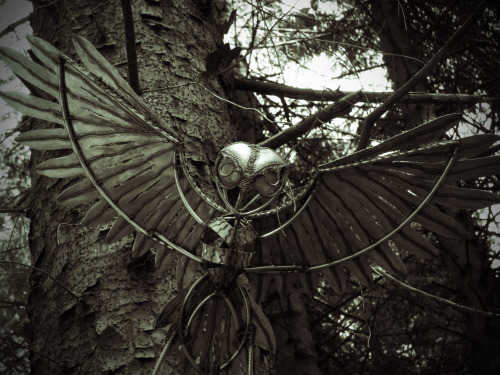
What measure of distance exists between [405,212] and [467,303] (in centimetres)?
161

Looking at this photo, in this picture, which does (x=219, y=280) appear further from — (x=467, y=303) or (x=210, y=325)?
(x=467, y=303)

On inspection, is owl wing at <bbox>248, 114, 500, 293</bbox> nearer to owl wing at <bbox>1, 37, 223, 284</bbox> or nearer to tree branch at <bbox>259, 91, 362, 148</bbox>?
owl wing at <bbox>1, 37, 223, 284</bbox>

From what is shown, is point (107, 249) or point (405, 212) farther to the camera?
point (107, 249)

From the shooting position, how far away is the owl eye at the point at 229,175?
796mm

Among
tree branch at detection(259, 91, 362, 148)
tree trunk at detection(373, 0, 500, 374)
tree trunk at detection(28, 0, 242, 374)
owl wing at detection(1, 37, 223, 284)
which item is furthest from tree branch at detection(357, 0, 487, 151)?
tree trunk at detection(373, 0, 500, 374)

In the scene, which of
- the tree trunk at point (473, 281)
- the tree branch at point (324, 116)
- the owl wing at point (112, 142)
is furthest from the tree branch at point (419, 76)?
the tree trunk at point (473, 281)

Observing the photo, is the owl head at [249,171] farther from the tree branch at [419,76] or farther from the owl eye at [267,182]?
the tree branch at [419,76]

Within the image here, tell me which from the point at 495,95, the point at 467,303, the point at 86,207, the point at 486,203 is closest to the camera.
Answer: the point at 486,203

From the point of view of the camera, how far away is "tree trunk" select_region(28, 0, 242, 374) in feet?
3.32

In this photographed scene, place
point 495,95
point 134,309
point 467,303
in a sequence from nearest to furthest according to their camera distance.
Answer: point 134,309, point 467,303, point 495,95

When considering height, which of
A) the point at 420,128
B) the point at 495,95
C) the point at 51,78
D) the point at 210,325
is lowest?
the point at 210,325

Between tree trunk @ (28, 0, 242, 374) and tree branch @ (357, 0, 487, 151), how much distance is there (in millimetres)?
466

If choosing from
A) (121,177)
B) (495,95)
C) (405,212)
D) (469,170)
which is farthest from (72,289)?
(495,95)

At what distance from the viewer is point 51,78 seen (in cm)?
84
